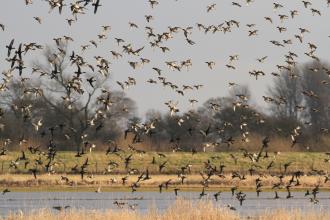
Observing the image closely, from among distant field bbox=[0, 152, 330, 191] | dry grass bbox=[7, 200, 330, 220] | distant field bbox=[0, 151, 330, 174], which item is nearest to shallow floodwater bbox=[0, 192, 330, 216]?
distant field bbox=[0, 152, 330, 191]

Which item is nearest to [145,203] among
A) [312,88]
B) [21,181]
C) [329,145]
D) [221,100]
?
[21,181]

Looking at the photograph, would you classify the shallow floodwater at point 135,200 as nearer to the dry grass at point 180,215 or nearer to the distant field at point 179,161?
the dry grass at point 180,215

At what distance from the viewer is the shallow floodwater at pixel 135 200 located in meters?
41.8

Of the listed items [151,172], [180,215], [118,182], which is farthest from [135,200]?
[180,215]

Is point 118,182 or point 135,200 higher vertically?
point 118,182

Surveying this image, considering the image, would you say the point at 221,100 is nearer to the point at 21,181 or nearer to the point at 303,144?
the point at 303,144

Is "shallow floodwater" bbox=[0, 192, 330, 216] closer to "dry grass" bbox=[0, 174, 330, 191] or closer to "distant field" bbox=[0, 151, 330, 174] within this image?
"dry grass" bbox=[0, 174, 330, 191]

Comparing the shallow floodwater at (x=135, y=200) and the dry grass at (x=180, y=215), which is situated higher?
the shallow floodwater at (x=135, y=200)

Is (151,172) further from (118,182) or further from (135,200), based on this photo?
(135,200)

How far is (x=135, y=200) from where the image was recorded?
47.3m

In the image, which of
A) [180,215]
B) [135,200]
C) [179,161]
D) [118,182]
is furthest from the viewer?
[179,161]

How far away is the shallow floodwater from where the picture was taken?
41.8 m

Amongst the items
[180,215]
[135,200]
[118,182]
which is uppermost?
Answer: [118,182]

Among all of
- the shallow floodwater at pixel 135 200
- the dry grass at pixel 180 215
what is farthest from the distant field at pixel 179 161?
the dry grass at pixel 180 215
